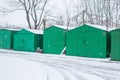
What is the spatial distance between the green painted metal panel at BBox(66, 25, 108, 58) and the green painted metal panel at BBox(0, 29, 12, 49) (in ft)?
44.5

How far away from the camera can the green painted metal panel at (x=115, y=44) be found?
26.2 metres

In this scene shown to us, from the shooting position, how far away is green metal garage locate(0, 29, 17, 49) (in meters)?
43.1

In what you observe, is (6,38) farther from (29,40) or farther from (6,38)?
(29,40)

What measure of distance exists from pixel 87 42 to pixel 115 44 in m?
4.29

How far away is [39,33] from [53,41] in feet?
15.9

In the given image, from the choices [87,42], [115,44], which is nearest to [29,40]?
[87,42]

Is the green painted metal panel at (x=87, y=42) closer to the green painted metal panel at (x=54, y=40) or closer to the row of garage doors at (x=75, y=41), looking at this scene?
the row of garage doors at (x=75, y=41)

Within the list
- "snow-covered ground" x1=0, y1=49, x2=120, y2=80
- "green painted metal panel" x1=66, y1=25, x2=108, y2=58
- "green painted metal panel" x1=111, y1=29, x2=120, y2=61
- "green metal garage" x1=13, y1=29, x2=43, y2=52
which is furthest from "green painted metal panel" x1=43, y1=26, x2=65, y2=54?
"snow-covered ground" x1=0, y1=49, x2=120, y2=80

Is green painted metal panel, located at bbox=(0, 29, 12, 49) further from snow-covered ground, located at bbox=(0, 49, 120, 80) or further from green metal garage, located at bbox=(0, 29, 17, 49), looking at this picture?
snow-covered ground, located at bbox=(0, 49, 120, 80)

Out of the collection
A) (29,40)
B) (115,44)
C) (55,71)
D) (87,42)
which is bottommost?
(55,71)

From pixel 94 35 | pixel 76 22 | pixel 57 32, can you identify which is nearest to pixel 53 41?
pixel 57 32

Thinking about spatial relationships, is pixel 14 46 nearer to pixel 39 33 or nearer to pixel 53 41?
pixel 39 33

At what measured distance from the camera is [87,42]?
30.2 metres

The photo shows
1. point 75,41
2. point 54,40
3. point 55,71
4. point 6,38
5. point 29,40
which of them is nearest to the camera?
point 55,71
